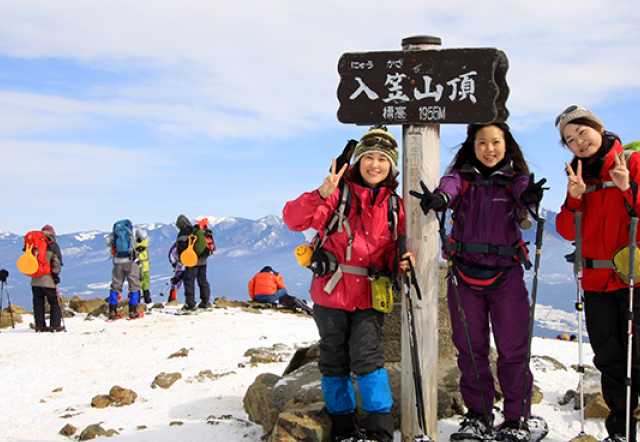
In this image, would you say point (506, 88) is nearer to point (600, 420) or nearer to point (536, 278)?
point (536, 278)

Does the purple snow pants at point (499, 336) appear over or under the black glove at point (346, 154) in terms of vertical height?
under

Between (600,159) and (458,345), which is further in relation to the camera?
(458,345)

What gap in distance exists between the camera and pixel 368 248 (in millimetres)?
Answer: 3680

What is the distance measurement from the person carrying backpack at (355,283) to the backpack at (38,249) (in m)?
9.04

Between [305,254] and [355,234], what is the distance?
43 cm

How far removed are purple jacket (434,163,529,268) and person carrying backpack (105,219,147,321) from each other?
10.3 meters

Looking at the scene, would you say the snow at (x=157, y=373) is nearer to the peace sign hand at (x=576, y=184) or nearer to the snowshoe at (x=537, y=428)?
the snowshoe at (x=537, y=428)

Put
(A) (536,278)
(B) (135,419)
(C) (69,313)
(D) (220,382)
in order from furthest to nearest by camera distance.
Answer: (C) (69,313)
(D) (220,382)
(B) (135,419)
(A) (536,278)

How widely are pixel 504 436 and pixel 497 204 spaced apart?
181 centimetres

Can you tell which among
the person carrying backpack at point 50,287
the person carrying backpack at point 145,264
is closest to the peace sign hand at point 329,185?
the person carrying backpack at point 50,287

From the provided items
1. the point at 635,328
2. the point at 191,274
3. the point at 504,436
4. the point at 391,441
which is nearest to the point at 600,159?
the point at 635,328

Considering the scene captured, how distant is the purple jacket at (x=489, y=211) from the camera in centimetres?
364

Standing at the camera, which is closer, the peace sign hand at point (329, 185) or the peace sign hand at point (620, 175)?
the peace sign hand at point (620, 175)

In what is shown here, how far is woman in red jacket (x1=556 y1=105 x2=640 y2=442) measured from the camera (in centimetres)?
351
